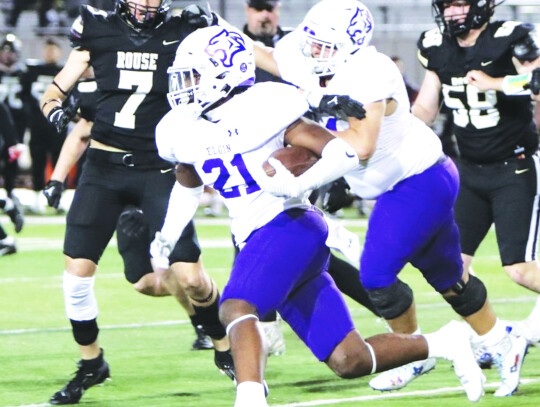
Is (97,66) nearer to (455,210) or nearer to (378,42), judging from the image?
(455,210)

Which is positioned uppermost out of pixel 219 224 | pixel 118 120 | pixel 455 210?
pixel 118 120

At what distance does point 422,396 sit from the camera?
521cm

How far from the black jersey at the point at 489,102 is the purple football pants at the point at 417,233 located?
77 cm

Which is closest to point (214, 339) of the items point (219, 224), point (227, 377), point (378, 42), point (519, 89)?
point (227, 377)

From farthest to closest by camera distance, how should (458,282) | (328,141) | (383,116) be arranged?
(458,282) → (383,116) → (328,141)

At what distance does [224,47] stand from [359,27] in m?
0.75

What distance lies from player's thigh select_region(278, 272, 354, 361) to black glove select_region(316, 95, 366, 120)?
25.0 inches

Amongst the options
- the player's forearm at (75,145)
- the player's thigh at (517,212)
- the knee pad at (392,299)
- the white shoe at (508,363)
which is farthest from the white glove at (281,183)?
the player's forearm at (75,145)

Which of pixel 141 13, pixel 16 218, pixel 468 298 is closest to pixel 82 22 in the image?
pixel 141 13

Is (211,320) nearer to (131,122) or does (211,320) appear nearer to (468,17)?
(131,122)

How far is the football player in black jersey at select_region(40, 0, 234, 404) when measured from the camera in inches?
214

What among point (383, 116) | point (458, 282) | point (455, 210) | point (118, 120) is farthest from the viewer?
point (455, 210)

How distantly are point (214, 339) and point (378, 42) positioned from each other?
35.4 ft

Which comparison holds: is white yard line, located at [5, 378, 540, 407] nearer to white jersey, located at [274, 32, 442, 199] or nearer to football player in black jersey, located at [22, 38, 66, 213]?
white jersey, located at [274, 32, 442, 199]
